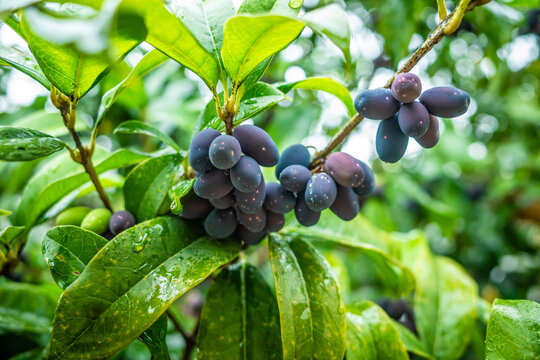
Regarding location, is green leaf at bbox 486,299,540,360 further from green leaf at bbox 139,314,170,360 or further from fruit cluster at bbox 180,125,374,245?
green leaf at bbox 139,314,170,360

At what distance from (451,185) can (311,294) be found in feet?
6.62

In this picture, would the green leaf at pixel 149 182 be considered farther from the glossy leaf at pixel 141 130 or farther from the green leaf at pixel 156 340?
the green leaf at pixel 156 340

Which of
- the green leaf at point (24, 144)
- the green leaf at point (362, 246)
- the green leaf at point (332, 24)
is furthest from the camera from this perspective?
the green leaf at point (362, 246)

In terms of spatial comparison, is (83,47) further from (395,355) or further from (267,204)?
(395,355)

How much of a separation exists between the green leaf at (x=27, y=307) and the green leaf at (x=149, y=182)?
0.53m

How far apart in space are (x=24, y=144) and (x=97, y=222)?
24cm

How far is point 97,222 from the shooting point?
819 mm

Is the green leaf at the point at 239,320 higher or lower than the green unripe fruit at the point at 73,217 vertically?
lower

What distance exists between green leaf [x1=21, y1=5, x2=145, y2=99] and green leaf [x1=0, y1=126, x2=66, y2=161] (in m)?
0.10

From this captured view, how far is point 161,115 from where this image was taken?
1.59 meters

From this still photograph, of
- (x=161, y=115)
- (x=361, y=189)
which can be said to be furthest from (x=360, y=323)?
(x=161, y=115)

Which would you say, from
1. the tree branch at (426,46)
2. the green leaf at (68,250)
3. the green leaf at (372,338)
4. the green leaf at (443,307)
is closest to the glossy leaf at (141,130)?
the green leaf at (68,250)

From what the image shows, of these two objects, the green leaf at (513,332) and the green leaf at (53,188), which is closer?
the green leaf at (513,332)

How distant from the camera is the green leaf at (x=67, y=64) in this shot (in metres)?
0.62
